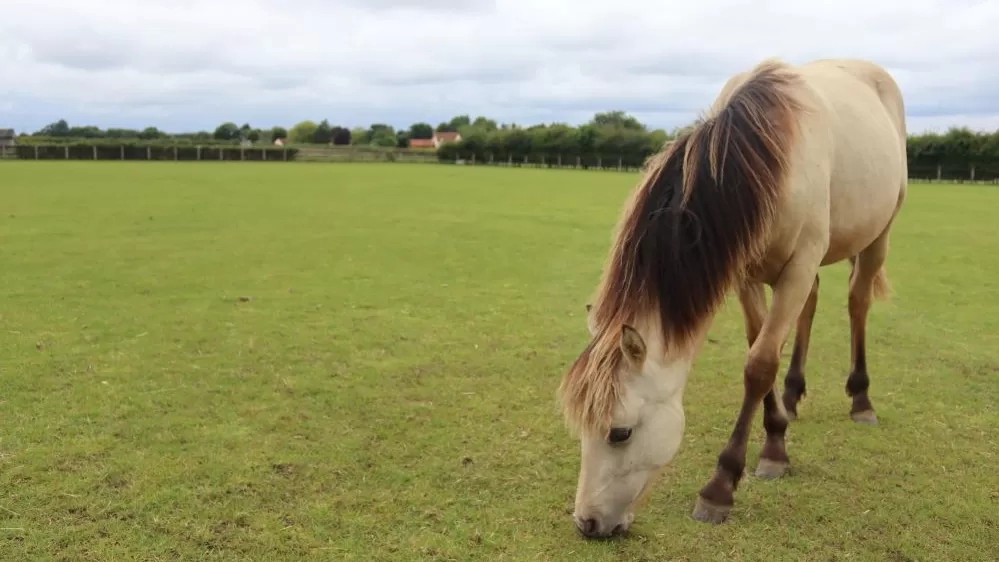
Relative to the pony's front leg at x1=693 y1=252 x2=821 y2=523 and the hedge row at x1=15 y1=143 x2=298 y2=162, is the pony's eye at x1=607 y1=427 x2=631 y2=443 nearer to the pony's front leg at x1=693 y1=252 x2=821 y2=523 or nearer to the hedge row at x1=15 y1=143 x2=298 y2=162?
the pony's front leg at x1=693 y1=252 x2=821 y2=523

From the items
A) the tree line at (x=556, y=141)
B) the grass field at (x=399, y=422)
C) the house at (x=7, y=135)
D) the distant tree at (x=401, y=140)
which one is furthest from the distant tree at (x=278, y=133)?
the grass field at (x=399, y=422)

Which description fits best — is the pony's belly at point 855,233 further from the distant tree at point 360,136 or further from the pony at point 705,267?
the distant tree at point 360,136

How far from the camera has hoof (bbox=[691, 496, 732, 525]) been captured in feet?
10.1

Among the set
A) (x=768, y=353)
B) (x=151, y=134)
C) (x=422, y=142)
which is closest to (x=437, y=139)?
(x=422, y=142)

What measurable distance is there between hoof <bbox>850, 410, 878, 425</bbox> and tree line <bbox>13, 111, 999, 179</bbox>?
2.06 metres

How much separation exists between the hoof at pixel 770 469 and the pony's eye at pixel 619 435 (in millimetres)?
1246

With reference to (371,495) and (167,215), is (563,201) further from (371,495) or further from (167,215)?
(371,495)

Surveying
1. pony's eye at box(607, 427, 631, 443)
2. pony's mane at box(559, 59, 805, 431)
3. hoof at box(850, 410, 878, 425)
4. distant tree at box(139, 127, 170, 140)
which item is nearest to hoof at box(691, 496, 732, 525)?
pony's eye at box(607, 427, 631, 443)

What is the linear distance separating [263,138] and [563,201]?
89.0 metres

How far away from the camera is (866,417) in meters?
4.27

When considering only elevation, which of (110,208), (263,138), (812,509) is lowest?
(812,509)

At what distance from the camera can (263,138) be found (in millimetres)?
100062

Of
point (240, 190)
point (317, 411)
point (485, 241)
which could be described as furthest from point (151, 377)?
point (240, 190)

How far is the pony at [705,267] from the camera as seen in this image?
106 inches
